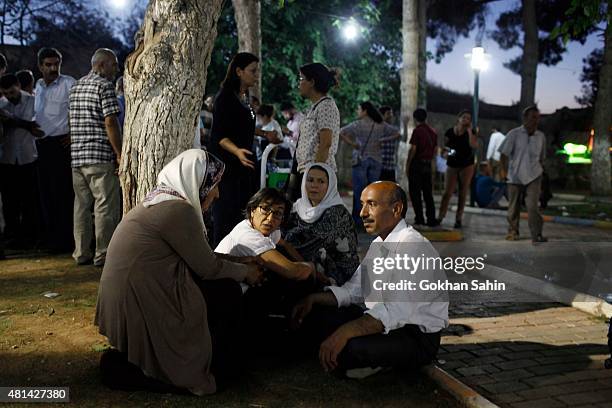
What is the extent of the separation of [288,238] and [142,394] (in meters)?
1.85

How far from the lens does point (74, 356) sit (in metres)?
4.06

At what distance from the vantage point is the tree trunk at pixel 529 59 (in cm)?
2152

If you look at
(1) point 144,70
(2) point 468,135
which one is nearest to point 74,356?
(1) point 144,70

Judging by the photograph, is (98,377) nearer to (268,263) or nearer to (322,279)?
(268,263)

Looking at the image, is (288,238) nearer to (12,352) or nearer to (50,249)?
(12,352)

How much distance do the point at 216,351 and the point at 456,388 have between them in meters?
1.40

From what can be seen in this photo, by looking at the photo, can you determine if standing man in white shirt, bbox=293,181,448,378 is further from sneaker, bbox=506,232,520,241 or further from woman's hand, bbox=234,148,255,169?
sneaker, bbox=506,232,520,241

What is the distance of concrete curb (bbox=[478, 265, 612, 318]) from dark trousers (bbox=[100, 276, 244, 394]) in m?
3.16

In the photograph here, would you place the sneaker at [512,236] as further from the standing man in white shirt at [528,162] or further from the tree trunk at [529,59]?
the tree trunk at [529,59]

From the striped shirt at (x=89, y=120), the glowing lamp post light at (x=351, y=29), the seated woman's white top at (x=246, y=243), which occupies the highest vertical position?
the glowing lamp post light at (x=351, y=29)

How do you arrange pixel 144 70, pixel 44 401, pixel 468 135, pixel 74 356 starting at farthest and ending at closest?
pixel 468 135, pixel 144 70, pixel 74 356, pixel 44 401

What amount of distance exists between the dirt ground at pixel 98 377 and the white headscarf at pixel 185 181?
108 cm

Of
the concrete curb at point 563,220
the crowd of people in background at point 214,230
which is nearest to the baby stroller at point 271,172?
the crowd of people in background at point 214,230

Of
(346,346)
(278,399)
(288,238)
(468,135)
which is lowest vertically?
(278,399)
